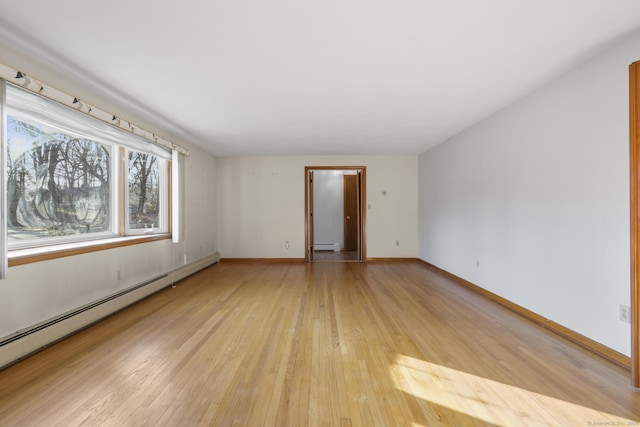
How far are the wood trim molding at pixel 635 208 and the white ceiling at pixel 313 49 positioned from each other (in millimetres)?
495

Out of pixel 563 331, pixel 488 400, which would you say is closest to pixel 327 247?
pixel 563 331

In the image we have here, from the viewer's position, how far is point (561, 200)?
2.56 meters

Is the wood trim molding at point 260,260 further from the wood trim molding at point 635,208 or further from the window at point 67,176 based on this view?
the wood trim molding at point 635,208

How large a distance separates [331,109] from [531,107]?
210cm

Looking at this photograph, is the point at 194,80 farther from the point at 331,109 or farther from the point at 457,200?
the point at 457,200

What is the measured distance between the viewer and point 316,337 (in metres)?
2.48

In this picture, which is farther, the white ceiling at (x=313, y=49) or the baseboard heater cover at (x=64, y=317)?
the baseboard heater cover at (x=64, y=317)

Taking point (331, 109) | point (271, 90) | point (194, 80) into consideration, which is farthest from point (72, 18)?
point (331, 109)

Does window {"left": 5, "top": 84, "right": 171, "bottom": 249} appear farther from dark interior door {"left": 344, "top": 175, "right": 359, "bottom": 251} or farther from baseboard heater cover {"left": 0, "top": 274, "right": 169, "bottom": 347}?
dark interior door {"left": 344, "top": 175, "right": 359, "bottom": 251}

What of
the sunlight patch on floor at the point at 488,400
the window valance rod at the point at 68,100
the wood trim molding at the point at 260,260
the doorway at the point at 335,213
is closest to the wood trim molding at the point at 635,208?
the sunlight patch on floor at the point at 488,400

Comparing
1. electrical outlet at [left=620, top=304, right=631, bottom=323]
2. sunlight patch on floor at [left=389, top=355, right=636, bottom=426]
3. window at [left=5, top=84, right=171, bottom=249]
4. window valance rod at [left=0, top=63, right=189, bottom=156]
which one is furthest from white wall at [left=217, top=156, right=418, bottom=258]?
sunlight patch on floor at [left=389, top=355, right=636, bottom=426]

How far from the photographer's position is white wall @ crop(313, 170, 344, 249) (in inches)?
324

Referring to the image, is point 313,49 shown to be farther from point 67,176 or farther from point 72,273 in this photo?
point 72,273

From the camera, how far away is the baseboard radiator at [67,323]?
201cm
